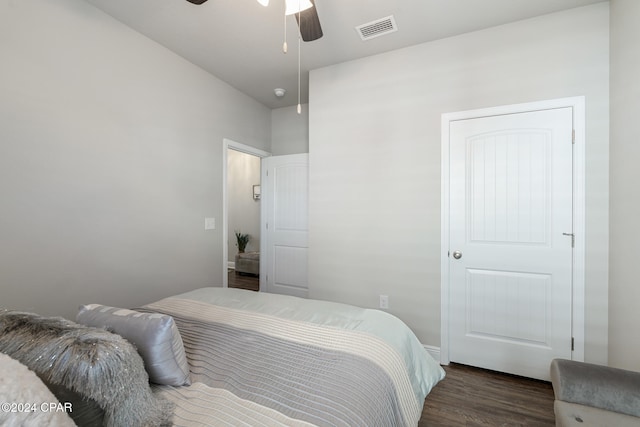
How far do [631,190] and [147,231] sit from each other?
3.41 m

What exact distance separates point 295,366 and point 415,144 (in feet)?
6.74

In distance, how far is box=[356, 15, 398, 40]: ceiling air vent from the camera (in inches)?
82.2

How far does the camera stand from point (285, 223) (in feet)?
11.3

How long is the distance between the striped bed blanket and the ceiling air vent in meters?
2.15

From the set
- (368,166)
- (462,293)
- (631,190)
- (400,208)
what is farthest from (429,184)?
(631,190)

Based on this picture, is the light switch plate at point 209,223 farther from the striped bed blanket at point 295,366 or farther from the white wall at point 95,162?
the striped bed blanket at point 295,366

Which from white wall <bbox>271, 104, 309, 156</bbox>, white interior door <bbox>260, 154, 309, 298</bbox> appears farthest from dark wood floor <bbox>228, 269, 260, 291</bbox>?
white wall <bbox>271, 104, 309, 156</bbox>

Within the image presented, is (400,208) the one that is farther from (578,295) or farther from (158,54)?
(158,54)

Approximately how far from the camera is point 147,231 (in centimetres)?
229

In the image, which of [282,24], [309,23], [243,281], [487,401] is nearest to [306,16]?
[309,23]

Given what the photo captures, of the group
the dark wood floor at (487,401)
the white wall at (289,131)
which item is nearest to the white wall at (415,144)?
the dark wood floor at (487,401)

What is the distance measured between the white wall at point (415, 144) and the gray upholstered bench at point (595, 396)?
99 cm

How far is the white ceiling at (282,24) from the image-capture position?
6.33 feet

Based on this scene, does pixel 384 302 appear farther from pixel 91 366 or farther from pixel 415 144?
pixel 91 366
